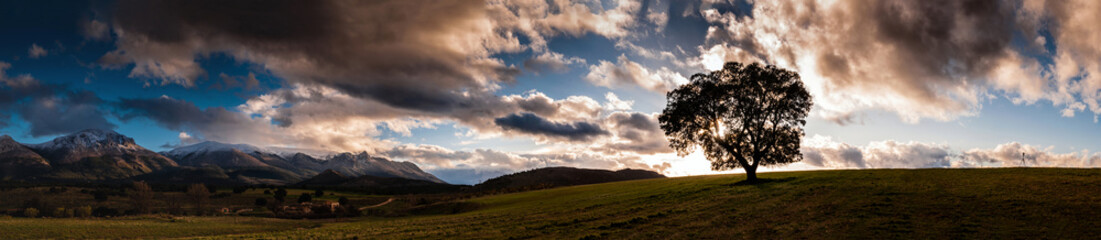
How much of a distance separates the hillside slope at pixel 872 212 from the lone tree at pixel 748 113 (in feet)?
26.4

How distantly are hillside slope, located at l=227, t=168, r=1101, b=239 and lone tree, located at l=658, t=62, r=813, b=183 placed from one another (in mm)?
8060

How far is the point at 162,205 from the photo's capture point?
433ft

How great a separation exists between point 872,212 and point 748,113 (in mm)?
27249

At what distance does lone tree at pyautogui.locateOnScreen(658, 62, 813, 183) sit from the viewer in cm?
5256

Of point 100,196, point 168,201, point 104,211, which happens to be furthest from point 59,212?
point 100,196

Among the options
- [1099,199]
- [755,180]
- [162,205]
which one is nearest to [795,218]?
[1099,199]

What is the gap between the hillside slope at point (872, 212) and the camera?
845 inches

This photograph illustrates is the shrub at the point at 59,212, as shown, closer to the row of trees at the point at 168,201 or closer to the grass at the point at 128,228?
the row of trees at the point at 168,201

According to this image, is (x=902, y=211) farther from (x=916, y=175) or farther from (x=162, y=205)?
(x=162, y=205)

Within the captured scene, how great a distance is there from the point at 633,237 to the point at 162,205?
160251mm

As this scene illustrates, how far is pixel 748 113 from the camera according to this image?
53219 millimetres

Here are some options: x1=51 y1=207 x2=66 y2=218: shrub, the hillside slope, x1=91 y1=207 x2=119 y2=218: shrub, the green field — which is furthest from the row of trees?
the hillside slope

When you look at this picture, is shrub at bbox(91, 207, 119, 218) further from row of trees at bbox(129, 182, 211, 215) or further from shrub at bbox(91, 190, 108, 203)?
shrub at bbox(91, 190, 108, 203)

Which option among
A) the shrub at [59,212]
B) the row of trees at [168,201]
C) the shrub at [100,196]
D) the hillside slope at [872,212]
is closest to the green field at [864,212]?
the hillside slope at [872,212]
